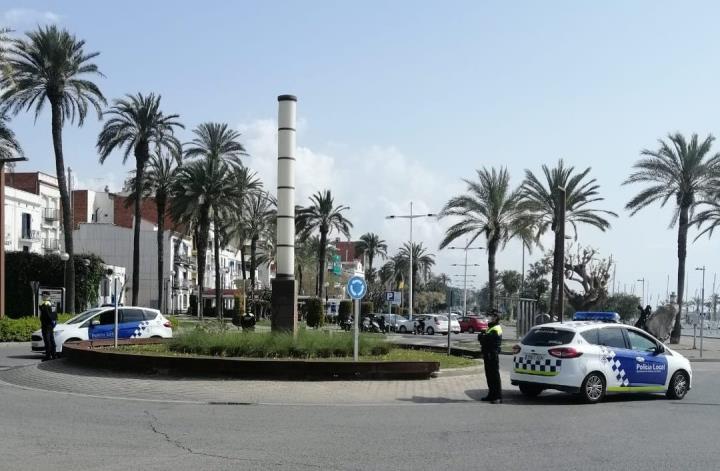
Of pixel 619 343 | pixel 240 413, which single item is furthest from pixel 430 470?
pixel 619 343

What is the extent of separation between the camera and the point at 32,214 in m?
67.9

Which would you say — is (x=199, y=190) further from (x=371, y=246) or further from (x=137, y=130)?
(x=371, y=246)

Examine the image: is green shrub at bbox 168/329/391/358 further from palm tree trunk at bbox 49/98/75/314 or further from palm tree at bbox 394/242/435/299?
palm tree at bbox 394/242/435/299

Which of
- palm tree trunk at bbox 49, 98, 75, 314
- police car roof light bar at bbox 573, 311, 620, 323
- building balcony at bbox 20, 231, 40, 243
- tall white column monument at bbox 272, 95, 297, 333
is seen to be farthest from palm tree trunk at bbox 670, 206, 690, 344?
building balcony at bbox 20, 231, 40, 243

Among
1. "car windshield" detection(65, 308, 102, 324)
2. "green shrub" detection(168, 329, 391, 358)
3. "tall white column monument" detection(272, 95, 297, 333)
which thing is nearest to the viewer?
"green shrub" detection(168, 329, 391, 358)

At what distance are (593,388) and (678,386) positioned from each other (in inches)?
95.1

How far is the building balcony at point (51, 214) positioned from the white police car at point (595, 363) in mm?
62598

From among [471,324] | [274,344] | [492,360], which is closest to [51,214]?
[471,324]

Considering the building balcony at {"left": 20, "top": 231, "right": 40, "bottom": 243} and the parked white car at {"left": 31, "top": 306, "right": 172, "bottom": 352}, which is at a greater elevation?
the building balcony at {"left": 20, "top": 231, "right": 40, "bottom": 243}

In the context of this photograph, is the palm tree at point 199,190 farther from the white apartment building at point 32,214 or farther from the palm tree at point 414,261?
the palm tree at point 414,261

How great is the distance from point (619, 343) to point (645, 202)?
30936 millimetres

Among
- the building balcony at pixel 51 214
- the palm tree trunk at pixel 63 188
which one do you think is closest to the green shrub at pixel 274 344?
the palm tree trunk at pixel 63 188

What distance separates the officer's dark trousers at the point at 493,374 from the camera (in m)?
14.9

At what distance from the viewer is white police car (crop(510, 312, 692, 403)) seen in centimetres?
1470
